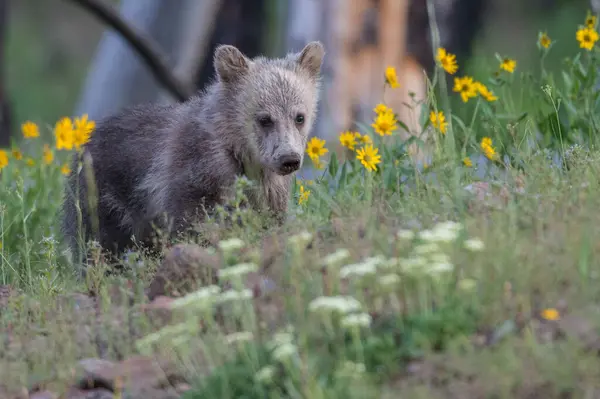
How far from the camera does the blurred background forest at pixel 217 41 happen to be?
11.8 m

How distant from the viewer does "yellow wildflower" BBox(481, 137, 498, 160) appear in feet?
19.8

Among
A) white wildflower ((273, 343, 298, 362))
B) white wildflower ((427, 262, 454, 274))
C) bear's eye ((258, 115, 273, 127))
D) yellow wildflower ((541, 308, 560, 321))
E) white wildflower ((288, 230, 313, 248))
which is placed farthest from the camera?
bear's eye ((258, 115, 273, 127))

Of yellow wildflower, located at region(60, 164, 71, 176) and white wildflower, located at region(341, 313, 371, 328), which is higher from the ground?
yellow wildflower, located at region(60, 164, 71, 176)

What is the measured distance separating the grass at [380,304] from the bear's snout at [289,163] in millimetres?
621

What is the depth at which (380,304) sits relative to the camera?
406 cm

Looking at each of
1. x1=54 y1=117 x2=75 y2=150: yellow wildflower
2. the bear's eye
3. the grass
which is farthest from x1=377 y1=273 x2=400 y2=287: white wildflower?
x1=54 y1=117 x2=75 y2=150: yellow wildflower

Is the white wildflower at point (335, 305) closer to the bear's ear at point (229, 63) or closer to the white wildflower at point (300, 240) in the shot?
the white wildflower at point (300, 240)

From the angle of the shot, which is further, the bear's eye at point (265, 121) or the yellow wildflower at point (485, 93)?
the bear's eye at point (265, 121)

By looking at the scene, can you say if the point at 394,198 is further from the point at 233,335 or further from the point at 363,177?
the point at 233,335

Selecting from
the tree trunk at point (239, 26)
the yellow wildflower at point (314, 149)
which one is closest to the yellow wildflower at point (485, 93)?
the yellow wildflower at point (314, 149)

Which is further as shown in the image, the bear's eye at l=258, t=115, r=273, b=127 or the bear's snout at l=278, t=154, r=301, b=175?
the bear's eye at l=258, t=115, r=273, b=127

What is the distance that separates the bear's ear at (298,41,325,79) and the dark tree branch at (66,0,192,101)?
194 inches

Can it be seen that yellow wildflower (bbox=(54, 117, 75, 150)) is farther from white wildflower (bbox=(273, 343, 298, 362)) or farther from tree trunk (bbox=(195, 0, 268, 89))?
tree trunk (bbox=(195, 0, 268, 89))

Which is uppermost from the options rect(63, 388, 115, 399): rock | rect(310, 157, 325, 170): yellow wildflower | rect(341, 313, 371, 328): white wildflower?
rect(310, 157, 325, 170): yellow wildflower
